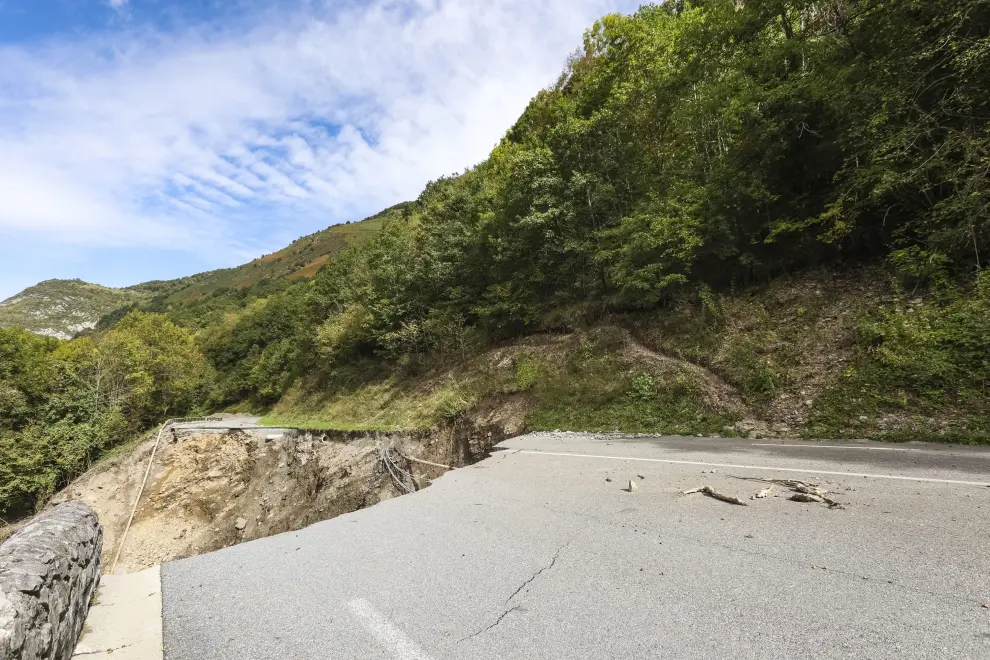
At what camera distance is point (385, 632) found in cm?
319

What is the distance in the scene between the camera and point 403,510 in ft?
21.7

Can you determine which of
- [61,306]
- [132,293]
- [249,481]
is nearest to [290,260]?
[61,306]

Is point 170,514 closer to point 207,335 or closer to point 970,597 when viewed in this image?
point 970,597

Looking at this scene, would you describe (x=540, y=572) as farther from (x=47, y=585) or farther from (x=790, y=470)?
(x=790, y=470)

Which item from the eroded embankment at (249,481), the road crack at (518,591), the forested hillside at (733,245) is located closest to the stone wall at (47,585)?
the road crack at (518,591)

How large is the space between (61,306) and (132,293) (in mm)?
27609

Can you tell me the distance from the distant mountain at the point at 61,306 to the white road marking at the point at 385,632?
556 ft

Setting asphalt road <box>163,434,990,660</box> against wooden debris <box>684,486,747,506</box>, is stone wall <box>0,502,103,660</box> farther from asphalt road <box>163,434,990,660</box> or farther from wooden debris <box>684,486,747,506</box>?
wooden debris <box>684,486,747,506</box>

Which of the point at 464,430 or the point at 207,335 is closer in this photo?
the point at 464,430

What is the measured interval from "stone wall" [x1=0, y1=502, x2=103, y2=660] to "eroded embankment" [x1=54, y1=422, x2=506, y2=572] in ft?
28.4

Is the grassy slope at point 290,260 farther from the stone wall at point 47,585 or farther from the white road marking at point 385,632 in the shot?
the white road marking at point 385,632

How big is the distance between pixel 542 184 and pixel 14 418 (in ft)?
116

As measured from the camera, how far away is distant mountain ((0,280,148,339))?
134000mm

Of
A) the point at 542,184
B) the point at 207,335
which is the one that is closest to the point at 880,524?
the point at 542,184
